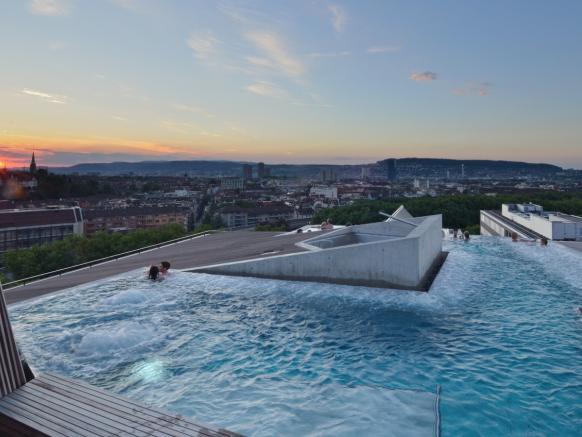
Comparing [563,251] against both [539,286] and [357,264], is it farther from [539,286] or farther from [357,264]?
[357,264]

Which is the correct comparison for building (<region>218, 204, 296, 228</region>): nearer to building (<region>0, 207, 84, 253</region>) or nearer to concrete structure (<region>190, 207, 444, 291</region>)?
building (<region>0, 207, 84, 253</region>)

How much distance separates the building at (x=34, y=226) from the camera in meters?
71.8

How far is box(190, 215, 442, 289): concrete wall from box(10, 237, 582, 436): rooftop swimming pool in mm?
815

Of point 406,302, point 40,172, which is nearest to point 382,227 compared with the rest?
point 406,302

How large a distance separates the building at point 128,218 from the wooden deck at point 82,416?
95857 mm

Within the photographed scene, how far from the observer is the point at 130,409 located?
5.63m

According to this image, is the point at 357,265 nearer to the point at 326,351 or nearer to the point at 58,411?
the point at 326,351

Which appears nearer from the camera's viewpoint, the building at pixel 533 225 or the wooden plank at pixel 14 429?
the wooden plank at pixel 14 429

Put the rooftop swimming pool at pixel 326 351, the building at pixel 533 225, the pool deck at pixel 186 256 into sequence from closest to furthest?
the rooftop swimming pool at pixel 326 351
the pool deck at pixel 186 256
the building at pixel 533 225

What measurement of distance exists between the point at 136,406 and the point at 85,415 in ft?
2.08

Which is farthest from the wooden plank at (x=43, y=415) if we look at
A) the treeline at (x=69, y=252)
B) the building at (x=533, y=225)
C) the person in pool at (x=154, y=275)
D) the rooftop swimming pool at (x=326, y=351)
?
the treeline at (x=69, y=252)

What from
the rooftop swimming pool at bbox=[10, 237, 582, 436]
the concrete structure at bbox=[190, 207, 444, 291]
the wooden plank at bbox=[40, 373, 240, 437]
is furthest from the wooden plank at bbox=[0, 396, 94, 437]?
the concrete structure at bbox=[190, 207, 444, 291]

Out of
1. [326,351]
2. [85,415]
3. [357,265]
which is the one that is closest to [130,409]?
[85,415]

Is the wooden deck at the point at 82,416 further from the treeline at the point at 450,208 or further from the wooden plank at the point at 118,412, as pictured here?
the treeline at the point at 450,208
